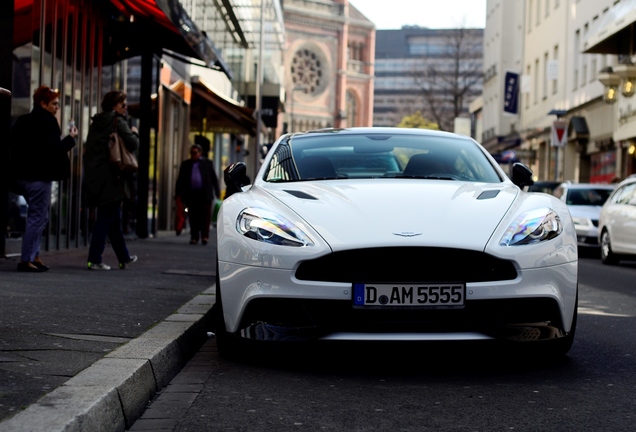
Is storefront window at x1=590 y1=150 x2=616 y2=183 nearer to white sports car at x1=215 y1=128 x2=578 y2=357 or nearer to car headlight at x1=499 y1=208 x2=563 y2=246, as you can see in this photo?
car headlight at x1=499 y1=208 x2=563 y2=246

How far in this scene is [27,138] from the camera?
1102 cm

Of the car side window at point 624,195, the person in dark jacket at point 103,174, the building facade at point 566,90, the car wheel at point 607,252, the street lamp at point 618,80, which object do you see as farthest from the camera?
the building facade at point 566,90

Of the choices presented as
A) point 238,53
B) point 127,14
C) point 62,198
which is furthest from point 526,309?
point 238,53

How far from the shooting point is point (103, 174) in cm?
1190

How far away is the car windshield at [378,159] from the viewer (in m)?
7.37

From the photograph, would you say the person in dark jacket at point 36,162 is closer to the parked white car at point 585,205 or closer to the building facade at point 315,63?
the parked white car at point 585,205

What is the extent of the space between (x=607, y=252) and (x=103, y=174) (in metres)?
10.8

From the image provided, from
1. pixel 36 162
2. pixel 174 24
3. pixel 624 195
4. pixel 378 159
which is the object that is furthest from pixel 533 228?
pixel 624 195

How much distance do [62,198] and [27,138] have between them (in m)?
5.20

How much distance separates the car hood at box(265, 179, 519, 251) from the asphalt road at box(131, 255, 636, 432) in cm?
57

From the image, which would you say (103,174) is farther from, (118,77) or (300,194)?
(118,77)

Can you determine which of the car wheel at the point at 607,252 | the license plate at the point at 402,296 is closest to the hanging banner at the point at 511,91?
the car wheel at the point at 607,252

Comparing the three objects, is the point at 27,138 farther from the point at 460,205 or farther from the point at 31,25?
the point at 460,205

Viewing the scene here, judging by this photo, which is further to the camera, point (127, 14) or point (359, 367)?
point (127, 14)
